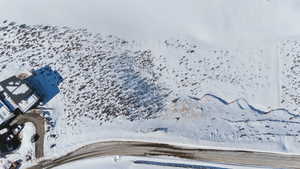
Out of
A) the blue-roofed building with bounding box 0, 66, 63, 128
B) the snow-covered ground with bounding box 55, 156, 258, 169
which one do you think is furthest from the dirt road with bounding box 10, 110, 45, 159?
the snow-covered ground with bounding box 55, 156, 258, 169

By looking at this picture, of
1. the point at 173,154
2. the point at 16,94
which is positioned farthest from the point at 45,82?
the point at 173,154

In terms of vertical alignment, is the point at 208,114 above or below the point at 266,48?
below

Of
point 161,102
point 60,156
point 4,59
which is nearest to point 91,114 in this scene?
point 60,156

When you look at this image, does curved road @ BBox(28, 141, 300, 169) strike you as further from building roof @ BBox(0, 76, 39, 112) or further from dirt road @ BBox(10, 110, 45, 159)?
building roof @ BBox(0, 76, 39, 112)

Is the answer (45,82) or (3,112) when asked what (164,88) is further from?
(3,112)

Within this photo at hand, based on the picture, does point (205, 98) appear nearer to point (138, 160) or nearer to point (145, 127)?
point (145, 127)

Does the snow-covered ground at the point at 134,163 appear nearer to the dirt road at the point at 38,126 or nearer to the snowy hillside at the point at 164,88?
the snowy hillside at the point at 164,88
